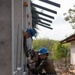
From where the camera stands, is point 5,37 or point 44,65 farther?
point 44,65

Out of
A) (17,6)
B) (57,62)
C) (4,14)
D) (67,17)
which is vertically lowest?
(57,62)

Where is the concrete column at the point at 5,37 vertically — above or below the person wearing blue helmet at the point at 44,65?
above

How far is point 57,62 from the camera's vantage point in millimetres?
29234

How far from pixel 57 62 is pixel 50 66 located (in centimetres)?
2151

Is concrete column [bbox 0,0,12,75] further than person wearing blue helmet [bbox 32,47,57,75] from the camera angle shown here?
No

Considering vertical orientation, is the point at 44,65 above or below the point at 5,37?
below

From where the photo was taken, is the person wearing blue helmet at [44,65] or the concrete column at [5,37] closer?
the concrete column at [5,37]

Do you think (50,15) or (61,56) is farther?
(61,56)

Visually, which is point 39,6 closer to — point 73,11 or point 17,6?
point 17,6

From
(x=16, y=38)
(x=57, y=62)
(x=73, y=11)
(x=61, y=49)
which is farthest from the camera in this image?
(x=73, y=11)

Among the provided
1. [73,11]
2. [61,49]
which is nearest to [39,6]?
[61,49]

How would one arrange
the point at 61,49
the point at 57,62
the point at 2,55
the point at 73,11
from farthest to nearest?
1. the point at 73,11
2. the point at 61,49
3. the point at 57,62
4. the point at 2,55

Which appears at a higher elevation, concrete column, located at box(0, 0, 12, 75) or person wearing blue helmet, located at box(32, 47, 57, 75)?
concrete column, located at box(0, 0, 12, 75)

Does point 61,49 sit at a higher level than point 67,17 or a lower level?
lower
